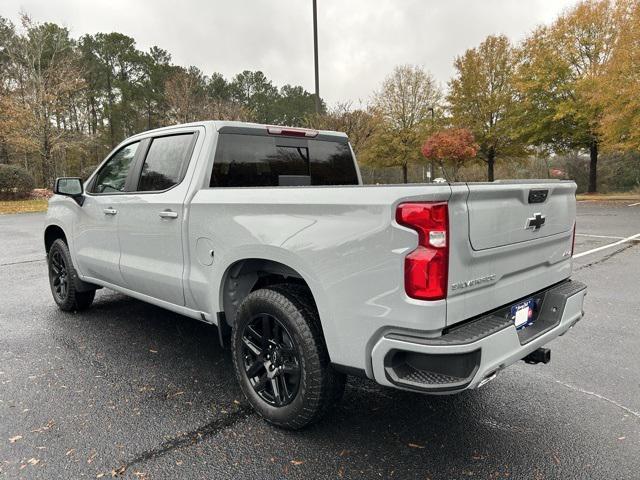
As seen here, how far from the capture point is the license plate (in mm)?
2547

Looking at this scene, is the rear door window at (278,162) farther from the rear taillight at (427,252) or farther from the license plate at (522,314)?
the license plate at (522,314)

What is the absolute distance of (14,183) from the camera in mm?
22422

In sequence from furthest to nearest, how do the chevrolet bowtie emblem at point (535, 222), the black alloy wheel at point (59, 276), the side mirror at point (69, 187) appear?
the black alloy wheel at point (59, 276), the side mirror at point (69, 187), the chevrolet bowtie emblem at point (535, 222)

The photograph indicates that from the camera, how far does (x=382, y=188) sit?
84.9 inches

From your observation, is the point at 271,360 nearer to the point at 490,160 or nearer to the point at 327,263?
the point at 327,263

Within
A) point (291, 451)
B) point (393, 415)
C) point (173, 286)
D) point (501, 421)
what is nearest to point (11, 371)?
point (173, 286)

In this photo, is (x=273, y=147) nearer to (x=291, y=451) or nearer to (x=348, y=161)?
(x=348, y=161)

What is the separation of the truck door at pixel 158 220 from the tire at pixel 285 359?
0.82 meters

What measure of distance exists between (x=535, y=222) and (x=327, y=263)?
1218 mm

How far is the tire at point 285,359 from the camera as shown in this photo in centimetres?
248

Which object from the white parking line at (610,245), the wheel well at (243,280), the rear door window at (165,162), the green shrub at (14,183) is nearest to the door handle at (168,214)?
the rear door window at (165,162)

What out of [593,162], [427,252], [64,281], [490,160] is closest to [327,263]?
[427,252]

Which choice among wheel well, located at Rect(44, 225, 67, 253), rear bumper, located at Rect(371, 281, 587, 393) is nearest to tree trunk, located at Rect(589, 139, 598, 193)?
wheel well, located at Rect(44, 225, 67, 253)

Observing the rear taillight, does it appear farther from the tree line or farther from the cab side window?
the tree line
